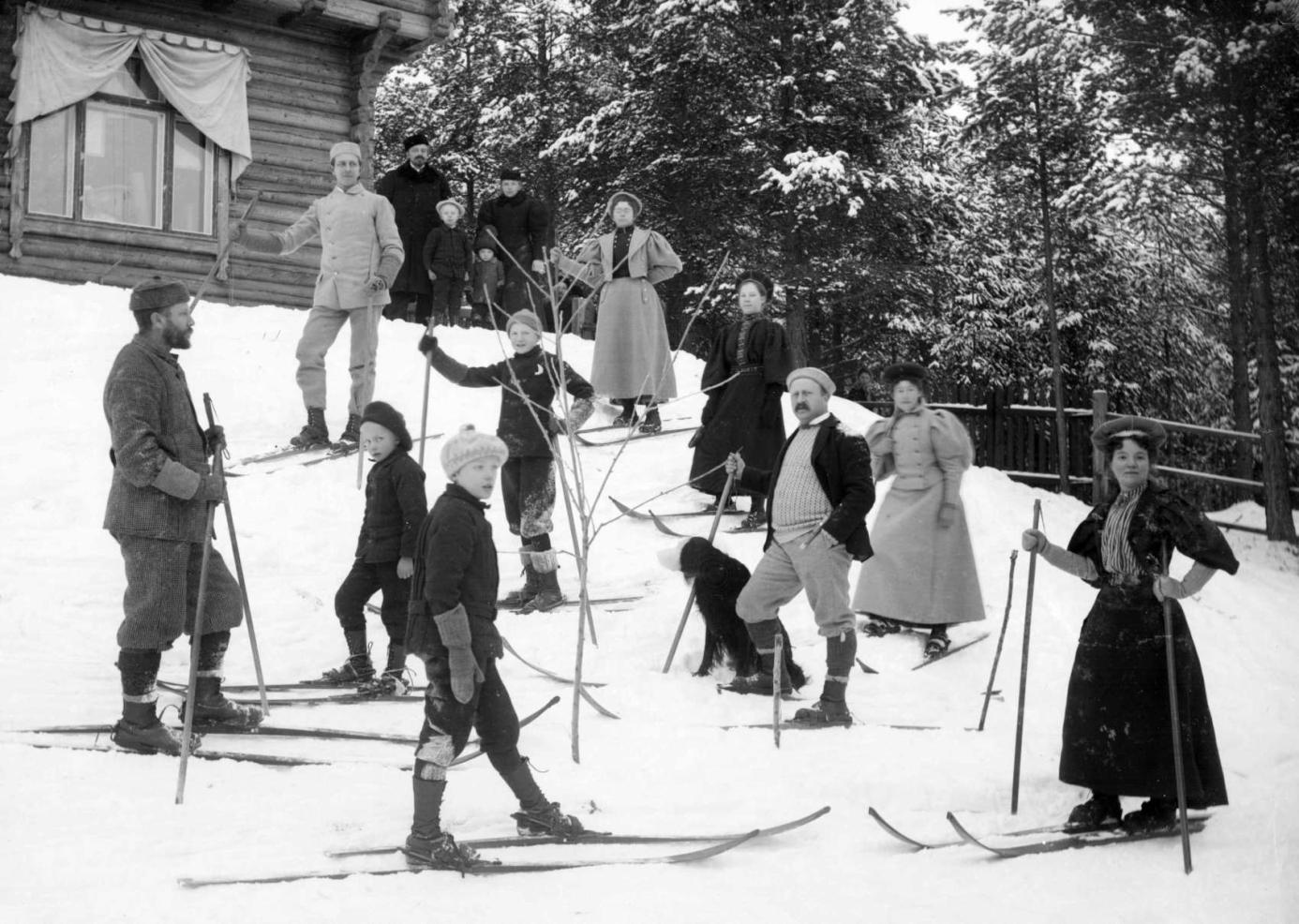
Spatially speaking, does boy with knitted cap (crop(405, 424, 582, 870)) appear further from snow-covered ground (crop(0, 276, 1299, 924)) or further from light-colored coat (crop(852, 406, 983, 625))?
light-colored coat (crop(852, 406, 983, 625))

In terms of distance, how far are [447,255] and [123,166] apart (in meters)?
3.34

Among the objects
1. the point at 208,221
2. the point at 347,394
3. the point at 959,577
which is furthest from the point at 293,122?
the point at 959,577

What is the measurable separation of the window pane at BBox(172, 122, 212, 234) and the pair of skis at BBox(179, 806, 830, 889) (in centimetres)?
1033

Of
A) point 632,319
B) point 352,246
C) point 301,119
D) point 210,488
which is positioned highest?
point 301,119

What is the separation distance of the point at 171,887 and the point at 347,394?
290 inches

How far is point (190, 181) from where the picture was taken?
12648mm

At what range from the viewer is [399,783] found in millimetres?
4328

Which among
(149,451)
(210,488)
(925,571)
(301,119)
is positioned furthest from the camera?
(301,119)

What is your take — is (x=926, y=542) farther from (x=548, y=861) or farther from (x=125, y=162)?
(x=125, y=162)

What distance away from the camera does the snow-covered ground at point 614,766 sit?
11.3 ft

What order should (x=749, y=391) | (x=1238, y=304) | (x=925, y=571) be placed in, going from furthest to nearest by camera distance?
(x=1238, y=304)
(x=749, y=391)
(x=925, y=571)

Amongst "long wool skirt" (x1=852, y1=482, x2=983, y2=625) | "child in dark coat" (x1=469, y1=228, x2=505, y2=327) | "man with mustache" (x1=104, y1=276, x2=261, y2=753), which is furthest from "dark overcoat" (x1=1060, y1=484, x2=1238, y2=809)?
"child in dark coat" (x1=469, y1=228, x2=505, y2=327)

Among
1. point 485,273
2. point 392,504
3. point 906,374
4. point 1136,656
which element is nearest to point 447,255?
point 485,273

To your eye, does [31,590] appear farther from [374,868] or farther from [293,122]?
[293,122]
